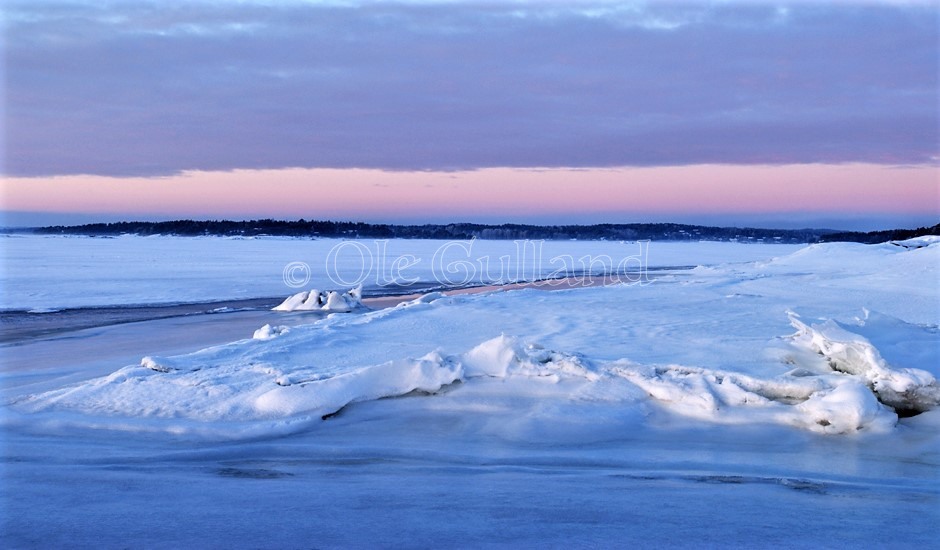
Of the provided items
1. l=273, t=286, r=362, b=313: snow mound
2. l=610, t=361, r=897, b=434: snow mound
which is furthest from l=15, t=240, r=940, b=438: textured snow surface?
l=273, t=286, r=362, b=313: snow mound

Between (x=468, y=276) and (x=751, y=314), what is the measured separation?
44.4 feet

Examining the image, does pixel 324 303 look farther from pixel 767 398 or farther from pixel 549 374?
pixel 767 398

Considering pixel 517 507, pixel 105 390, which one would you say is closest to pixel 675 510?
pixel 517 507

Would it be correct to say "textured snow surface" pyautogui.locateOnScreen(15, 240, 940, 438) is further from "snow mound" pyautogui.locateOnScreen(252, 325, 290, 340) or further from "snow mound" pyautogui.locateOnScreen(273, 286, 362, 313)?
"snow mound" pyautogui.locateOnScreen(273, 286, 362, 313)

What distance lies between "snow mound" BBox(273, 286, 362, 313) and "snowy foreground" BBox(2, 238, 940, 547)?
15.5 feet

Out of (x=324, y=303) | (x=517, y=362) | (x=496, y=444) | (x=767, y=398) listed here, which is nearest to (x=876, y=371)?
(x=767, y=398)

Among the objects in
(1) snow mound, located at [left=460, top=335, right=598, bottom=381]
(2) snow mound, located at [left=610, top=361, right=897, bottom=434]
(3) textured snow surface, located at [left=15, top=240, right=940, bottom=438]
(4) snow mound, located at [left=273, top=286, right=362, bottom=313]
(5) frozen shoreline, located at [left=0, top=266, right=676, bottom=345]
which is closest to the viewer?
(2) snow mound, located at [left=610, top=361, right=897, bottom=434]

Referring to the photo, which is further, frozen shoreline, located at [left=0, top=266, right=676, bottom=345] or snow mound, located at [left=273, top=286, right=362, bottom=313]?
snow mound, located at [left=273, top=286, right=362, bottom=313]

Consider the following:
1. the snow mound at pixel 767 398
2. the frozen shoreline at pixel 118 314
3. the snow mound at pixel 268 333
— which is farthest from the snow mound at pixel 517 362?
the frozen shoreline at pixel 118 314

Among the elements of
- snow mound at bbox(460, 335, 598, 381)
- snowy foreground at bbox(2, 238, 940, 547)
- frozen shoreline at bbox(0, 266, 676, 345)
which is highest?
snow mound at bbox(460, 335, 598, 381)

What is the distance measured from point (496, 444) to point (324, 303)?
8.82 metres

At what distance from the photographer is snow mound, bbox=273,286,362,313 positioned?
41.4 feet

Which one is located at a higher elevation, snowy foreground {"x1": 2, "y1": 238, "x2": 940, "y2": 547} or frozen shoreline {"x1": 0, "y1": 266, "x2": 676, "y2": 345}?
snowy foreground {"x1": 2, "y1": 238, "x2": 940, "y2": 547}

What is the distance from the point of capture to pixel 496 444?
15.4ft
